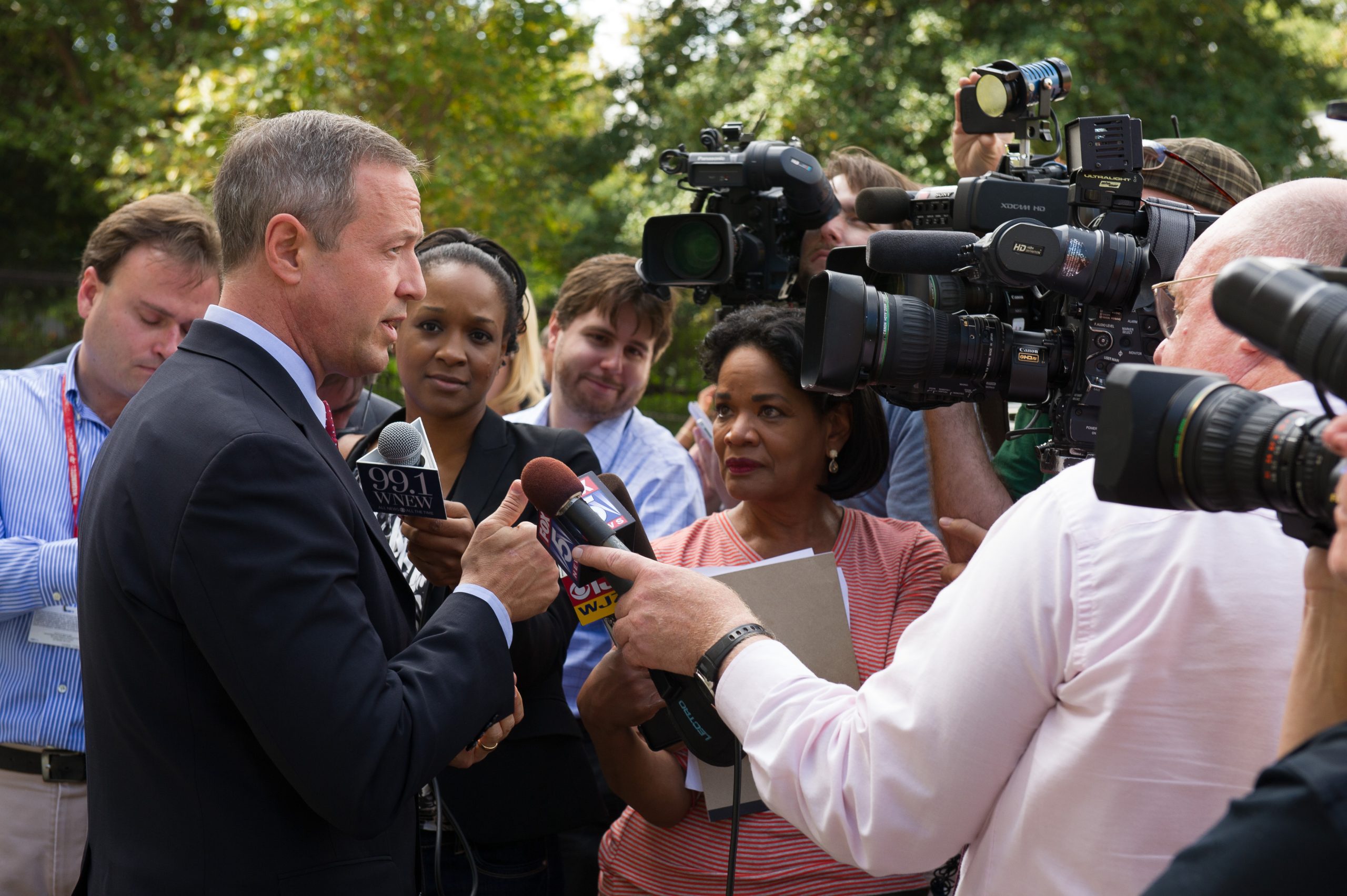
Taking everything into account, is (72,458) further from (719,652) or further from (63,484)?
(719,652)

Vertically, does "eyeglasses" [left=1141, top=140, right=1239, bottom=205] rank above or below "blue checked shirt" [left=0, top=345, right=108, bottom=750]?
above

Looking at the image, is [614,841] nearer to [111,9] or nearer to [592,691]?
[592,691]

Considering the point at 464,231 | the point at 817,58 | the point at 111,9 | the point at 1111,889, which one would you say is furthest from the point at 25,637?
the point at 111,9

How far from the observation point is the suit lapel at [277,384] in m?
1.71

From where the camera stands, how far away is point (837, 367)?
6.59 feet

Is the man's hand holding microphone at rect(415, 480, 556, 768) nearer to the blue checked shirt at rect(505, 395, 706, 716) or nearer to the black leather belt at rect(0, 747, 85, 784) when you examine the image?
the blue checked shirt at rect(505, 395, 706, 716)

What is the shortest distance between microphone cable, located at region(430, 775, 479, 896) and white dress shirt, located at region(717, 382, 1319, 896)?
547mm

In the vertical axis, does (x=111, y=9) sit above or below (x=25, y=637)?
above

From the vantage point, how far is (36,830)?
99.8 inches

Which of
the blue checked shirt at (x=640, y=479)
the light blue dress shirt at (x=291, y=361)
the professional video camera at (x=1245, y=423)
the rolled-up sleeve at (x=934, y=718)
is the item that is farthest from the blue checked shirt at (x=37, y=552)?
the professional video camera at (x=1245, y=423)

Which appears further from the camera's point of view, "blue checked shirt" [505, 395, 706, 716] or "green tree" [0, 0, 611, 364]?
"green tree" [0, 0, 611, 364]

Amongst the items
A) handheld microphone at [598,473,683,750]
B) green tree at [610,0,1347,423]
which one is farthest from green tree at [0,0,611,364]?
handheld microphone at [598,473,683,750]

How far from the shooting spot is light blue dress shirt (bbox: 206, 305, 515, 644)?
5.80 ft

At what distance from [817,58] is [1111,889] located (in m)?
10.9
